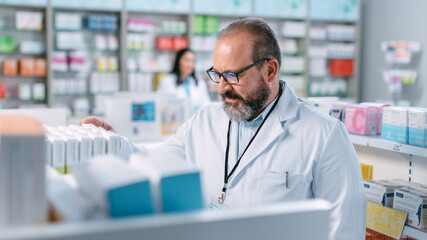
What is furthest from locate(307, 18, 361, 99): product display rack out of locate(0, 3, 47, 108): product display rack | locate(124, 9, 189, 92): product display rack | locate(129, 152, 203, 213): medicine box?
locate(129, 152, 203, 213): medicine box

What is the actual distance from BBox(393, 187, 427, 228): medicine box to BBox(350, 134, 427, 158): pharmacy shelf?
0.23m

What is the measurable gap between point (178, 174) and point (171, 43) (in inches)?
273

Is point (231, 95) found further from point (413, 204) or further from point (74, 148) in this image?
point (413, 204)

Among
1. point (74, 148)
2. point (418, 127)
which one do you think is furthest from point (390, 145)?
point (74, 148)

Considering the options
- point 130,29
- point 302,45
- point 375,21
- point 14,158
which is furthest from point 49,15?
point 14,158

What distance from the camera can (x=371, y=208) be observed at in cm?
285

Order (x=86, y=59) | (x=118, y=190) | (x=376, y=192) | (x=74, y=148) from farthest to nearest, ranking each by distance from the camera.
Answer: (x=86, y=59) → (x=376, y=192) → (x=74, y=148) → (x=118, y=190)

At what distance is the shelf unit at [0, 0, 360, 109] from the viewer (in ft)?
23.9

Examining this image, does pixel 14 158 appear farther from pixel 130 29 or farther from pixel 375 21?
pixel 375 21

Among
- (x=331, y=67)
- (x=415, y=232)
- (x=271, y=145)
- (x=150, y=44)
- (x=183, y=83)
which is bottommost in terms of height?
(x=415, y=232)

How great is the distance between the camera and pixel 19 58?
738cm

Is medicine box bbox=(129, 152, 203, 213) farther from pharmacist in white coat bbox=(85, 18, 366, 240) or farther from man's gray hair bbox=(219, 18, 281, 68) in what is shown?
man's gray hair bbox=(219, 18, 281, 68)

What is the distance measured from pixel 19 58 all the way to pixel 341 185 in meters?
6.53

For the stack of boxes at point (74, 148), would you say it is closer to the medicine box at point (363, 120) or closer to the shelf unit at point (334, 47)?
the medicine box at point (363, 120)
